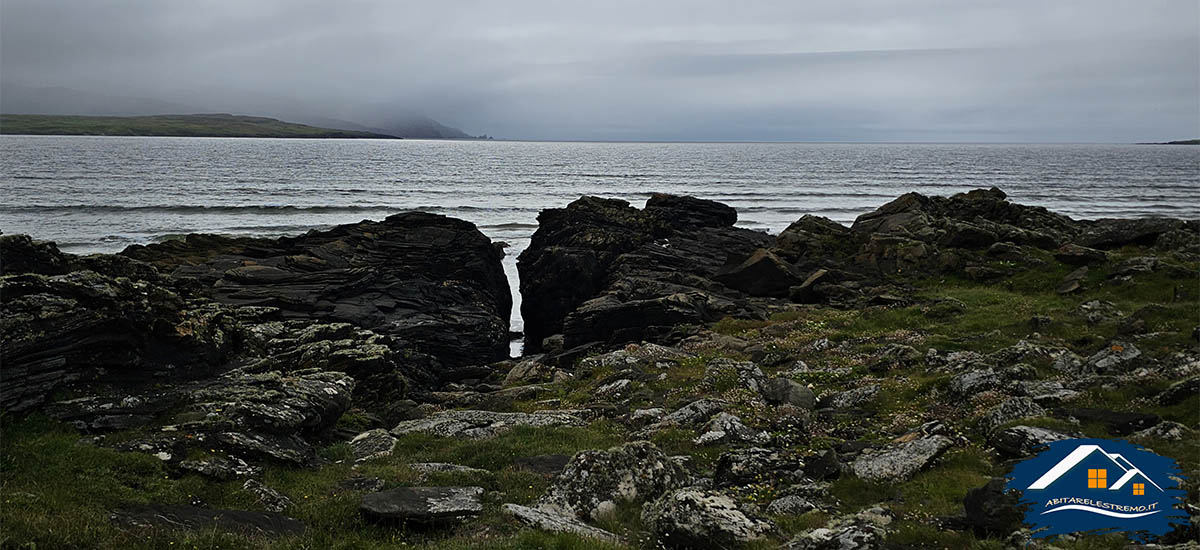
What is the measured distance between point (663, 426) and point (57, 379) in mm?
15263

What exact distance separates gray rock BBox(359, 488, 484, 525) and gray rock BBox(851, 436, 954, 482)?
26.8 feet

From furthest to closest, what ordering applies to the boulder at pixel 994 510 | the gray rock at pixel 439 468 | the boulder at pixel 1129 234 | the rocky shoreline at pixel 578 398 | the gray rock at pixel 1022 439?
the boulder at pixel 1129 234, the gray rock at pixel 439 468, the gray rock at pixel 1022 439, the rocky shoreline at pixel 578 398, the boulder at pixel 994 510

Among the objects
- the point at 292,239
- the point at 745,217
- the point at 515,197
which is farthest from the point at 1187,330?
the point at 515,197

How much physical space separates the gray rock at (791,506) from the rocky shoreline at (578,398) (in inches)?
3.2

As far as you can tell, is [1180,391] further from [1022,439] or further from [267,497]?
[267,497]

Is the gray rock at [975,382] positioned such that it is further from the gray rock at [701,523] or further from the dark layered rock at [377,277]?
the dark layered rock at [377,277]

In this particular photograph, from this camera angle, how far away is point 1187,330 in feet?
70.7

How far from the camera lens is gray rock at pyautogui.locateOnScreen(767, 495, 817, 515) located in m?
13.0

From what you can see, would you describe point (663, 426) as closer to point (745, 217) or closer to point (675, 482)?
point (675, 482)

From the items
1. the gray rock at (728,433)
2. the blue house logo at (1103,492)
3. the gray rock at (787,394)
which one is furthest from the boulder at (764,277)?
the blue house logo at (1103,492)

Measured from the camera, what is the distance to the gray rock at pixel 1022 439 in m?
13.6

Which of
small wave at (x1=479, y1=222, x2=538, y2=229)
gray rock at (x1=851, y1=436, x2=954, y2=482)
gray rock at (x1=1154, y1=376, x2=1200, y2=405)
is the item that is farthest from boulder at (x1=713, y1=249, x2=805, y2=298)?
small wave at (x1=479, y1=222, x2=538, y2=229)

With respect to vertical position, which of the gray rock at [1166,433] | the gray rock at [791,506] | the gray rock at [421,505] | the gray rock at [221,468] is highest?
the gray rock at [1166,433]

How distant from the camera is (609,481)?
44.0 feet
